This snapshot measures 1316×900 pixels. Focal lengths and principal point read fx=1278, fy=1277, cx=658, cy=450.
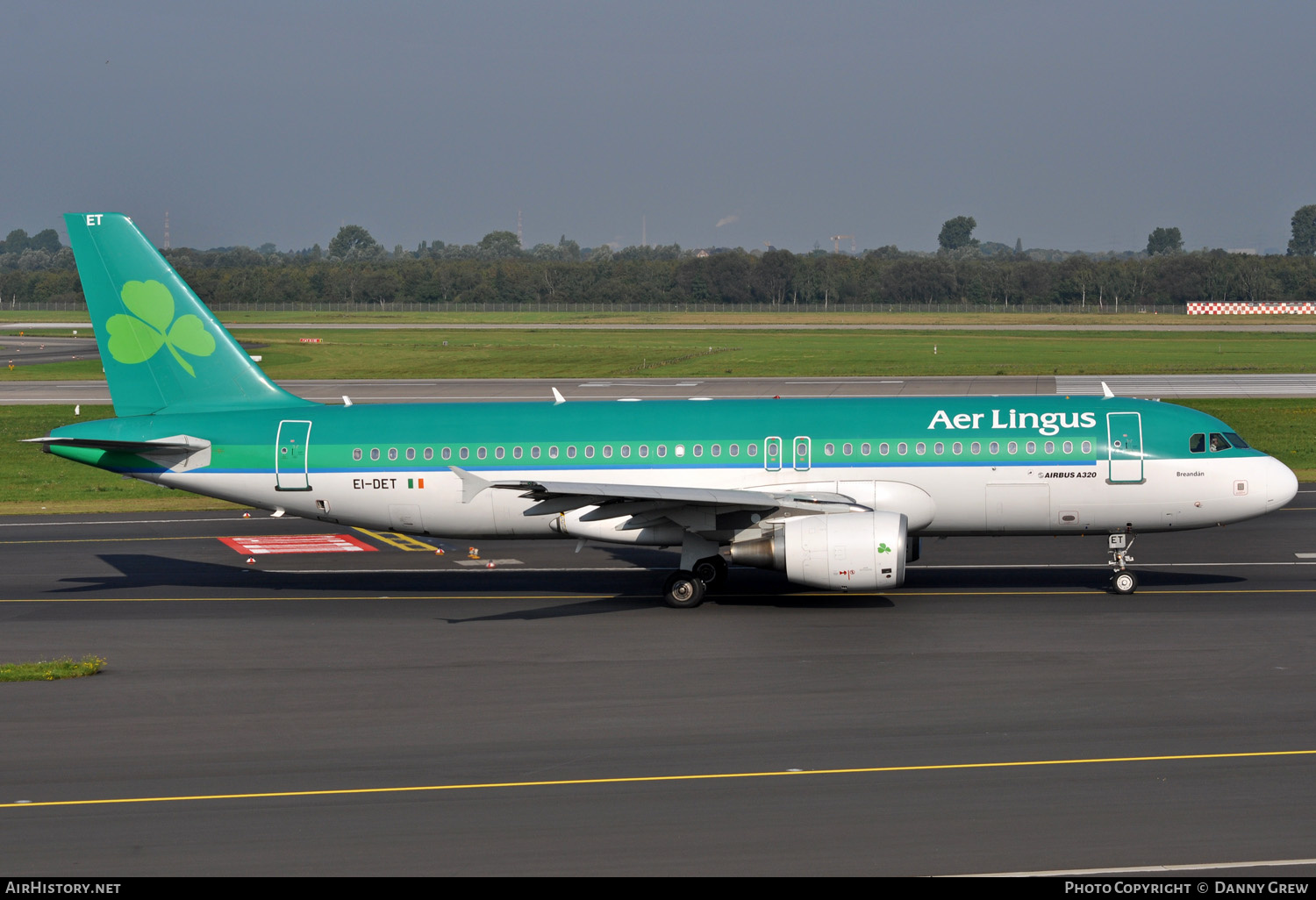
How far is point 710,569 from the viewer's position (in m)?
28.9

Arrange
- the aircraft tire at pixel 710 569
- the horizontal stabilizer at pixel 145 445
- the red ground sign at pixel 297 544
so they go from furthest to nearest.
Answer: the red ground sign at pixel 297 544 < the aircraft tire at pixel 710 569 < the horizontal stabilizer at pixel 145 445

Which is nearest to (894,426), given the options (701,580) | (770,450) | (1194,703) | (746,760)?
(770,450)

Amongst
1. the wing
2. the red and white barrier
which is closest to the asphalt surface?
the red and white barrier

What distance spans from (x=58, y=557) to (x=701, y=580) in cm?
1846

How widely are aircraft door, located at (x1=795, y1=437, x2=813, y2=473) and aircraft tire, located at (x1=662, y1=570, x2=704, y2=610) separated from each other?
3402 mm

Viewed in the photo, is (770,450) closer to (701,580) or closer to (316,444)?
(701,580)

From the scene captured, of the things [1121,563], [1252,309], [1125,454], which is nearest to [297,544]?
[1121,563]

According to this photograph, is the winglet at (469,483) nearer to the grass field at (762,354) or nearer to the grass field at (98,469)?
the grass field at (98,469)

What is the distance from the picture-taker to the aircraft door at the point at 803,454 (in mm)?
28375

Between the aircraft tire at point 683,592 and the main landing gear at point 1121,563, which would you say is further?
the main landing gear at point 1121,563

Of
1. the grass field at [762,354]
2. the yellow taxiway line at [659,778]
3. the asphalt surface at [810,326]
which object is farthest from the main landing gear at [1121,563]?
the asphalt surface at [810,326]

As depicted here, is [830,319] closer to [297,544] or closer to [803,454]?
[297,544]

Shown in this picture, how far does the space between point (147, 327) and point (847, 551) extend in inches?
673

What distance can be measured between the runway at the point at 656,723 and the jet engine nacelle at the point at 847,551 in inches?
39.7
